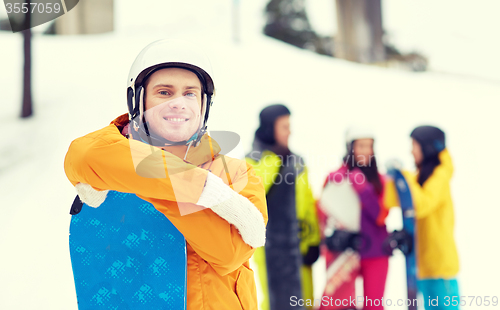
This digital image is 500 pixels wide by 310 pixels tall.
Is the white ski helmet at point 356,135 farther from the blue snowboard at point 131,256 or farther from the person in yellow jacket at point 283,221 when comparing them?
the blue snowboard at point 131,256

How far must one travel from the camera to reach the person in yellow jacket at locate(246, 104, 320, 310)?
8.91 feet

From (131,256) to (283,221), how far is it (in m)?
1.71

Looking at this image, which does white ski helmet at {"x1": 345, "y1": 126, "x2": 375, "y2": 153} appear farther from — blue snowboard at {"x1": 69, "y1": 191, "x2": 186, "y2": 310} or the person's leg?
blue snowboard at {"x1": 69, "y1": 191, "x2": 186, "y2": 310}

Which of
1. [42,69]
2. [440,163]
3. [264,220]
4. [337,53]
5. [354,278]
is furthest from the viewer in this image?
[337,53]

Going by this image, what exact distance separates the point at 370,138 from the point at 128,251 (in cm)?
219

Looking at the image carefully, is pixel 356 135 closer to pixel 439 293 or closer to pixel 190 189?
pixel 439 293

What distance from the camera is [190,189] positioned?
0.93m

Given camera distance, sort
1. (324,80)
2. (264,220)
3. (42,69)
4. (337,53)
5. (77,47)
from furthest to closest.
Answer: (337,53) < (324,80) < (77,47) < (42,69) < (264,220)

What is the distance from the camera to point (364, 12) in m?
11.7

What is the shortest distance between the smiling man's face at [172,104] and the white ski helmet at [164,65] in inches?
0.8

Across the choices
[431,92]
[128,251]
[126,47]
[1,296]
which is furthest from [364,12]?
[128,251]

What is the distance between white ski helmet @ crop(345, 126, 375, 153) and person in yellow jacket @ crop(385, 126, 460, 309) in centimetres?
37

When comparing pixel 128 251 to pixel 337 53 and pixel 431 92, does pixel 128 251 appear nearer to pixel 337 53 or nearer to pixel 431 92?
pixel 431 92

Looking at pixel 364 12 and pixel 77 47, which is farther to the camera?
pixel 364 12
